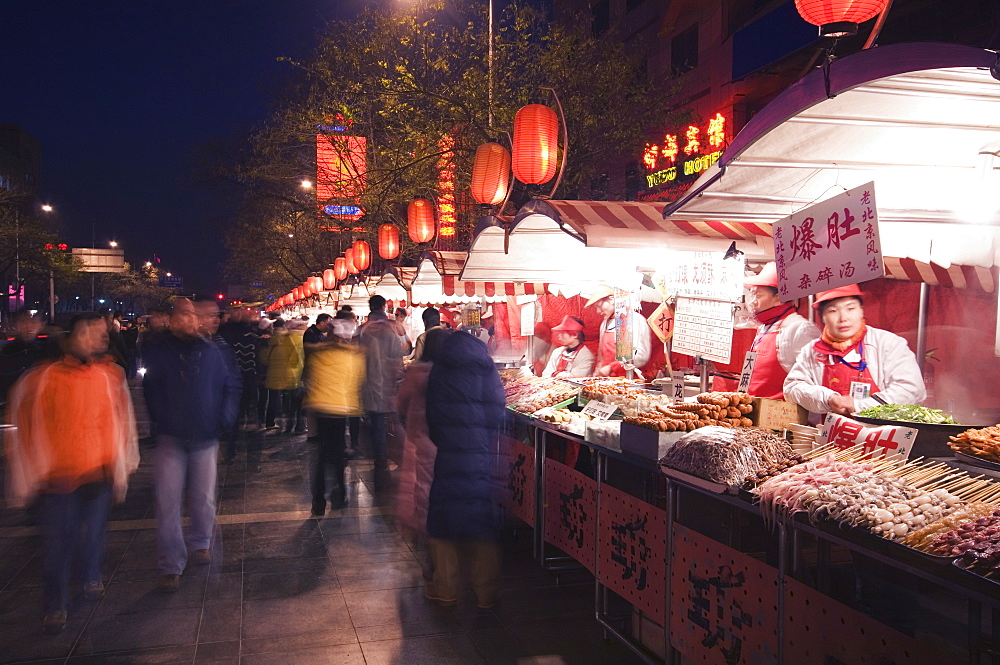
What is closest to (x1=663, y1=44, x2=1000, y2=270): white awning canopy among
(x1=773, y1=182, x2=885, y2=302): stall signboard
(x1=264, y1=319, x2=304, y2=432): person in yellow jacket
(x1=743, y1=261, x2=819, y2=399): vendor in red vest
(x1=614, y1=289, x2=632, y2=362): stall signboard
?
(x1=773, y1=182, x2=885, y2=302): stall signboard

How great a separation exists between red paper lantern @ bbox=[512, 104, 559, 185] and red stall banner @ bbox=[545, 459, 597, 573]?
14.0ft

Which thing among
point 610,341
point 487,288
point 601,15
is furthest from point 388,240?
point 601,15

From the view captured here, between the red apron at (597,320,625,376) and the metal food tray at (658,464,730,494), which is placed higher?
the red apron at (597,320,625,376)

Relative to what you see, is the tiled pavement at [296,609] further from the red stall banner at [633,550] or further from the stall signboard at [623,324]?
the stall signboard at [623,324]

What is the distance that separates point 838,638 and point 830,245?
2.24 m

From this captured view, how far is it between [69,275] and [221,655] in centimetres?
5104

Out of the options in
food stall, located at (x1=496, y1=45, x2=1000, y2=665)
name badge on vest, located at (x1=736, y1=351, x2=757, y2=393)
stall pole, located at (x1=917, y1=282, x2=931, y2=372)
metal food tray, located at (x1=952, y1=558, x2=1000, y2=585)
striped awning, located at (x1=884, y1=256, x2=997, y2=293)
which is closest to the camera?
metal food tray, located at (x1=952, y1=558, x2=1000, y2=585)

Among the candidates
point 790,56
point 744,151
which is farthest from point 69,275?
point 744,151

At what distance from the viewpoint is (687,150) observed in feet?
70.8

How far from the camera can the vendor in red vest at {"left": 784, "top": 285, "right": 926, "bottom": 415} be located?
5066mm

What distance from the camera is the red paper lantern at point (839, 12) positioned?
443 cm

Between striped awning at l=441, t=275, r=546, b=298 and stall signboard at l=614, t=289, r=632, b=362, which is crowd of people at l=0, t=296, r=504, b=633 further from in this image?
striped awning at l=441, t=275, r=546, b=298

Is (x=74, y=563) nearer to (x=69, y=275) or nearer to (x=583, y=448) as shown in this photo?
(x=583, y=448)

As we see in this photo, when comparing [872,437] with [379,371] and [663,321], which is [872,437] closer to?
[663,321]
